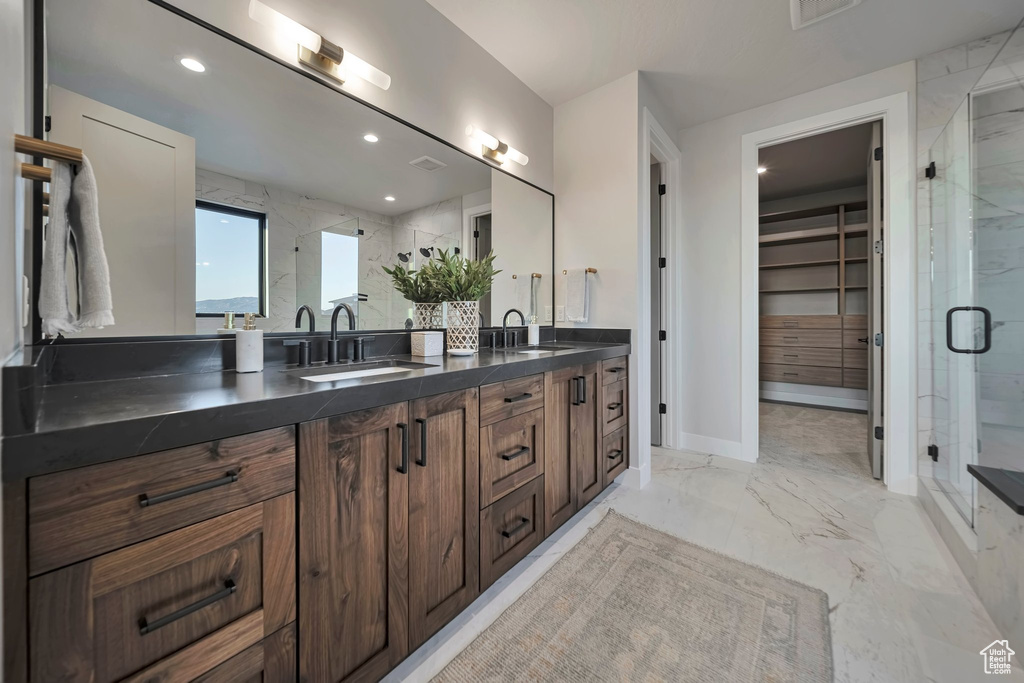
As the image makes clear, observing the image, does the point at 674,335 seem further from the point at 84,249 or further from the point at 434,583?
the point at 84,249

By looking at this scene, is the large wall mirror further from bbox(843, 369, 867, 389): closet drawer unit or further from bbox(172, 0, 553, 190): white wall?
bbox(843, 369, 867, 389): closet drawer unit

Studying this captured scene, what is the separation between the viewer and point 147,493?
65cm

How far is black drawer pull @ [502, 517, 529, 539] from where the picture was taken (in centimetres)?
147

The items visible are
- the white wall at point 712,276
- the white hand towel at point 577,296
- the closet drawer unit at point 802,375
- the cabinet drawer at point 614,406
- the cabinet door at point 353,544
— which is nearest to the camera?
the cabinet door at point 353,544

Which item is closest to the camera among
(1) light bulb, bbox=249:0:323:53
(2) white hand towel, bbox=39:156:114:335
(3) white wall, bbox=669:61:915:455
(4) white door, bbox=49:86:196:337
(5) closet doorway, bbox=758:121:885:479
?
(2) white hand towel, bbox=39:156:114:335

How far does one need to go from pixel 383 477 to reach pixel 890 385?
309 cm

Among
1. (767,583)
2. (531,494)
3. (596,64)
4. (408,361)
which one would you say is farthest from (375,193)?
(767,583)

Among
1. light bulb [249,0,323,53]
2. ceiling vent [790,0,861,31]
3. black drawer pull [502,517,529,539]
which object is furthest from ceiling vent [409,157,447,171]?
ceiling vent [790,0,861,31]

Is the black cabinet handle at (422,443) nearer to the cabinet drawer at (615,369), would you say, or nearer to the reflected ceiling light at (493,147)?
the cabinet drawer at (615,369)

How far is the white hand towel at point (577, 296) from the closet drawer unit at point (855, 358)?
12.6ft

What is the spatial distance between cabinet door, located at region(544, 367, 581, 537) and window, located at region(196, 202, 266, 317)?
3.85ft

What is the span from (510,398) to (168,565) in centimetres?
101

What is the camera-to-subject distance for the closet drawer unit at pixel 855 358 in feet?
14.4

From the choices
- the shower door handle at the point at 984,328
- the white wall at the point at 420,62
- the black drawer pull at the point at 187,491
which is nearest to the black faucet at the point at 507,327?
the white wall at the point at 420,62
